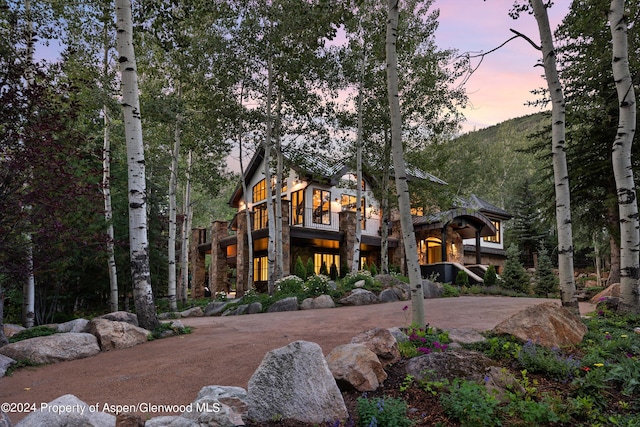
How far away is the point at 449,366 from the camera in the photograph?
3.90 meters

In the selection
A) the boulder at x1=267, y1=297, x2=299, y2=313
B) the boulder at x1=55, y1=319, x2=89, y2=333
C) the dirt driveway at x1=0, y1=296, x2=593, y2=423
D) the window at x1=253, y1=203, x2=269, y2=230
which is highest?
the window at x1=253, y1=203, x2=269, y2=230

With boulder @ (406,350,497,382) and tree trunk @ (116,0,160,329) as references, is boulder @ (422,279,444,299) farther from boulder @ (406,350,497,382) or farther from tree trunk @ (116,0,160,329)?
boulder @ (406,350,497,382)

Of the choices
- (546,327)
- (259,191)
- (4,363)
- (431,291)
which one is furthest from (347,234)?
(4,363)

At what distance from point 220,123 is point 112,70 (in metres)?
4.52

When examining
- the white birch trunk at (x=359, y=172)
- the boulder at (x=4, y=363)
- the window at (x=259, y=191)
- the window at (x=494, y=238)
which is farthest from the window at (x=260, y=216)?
the boulder at (x=4, y=363)

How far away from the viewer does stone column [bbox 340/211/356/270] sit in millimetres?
20297

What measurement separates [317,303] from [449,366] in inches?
340

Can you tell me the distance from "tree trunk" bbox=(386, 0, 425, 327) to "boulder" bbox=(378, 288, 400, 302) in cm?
765

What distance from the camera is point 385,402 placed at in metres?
3.12

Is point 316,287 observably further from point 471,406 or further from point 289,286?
point 471,406

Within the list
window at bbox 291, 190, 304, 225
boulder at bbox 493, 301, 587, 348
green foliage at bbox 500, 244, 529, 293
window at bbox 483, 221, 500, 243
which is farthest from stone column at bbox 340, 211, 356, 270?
boulder at bbox 493, 301, 587, 348

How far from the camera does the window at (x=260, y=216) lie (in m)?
23.1

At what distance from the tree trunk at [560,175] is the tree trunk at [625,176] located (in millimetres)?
1556

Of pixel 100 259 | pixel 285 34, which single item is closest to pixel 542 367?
pixel 100 259
